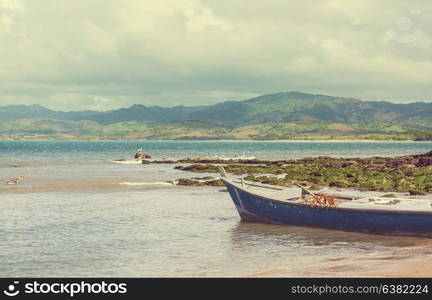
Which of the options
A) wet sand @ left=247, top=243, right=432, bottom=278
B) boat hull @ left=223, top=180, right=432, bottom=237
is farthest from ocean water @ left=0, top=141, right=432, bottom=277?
boat hull @ left=223, top=180, right=432, bottom=237

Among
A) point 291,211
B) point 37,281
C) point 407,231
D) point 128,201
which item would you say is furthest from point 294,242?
point 128,201

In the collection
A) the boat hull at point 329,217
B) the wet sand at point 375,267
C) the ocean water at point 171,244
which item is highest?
the boat hull at point 329,217

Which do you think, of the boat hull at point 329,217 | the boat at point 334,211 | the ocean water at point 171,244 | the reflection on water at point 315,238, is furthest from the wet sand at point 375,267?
the boat at point 334,211

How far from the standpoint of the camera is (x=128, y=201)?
137 ft

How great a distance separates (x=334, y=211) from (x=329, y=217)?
1.47 ft

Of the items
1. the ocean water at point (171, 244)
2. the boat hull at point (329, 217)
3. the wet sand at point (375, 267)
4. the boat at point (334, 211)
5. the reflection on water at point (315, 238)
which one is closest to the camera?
the wet sand at point (375, 267)

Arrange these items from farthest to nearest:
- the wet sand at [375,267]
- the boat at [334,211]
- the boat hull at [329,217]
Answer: the boat at [334,211] < the boat hull at [329,217] < the wet sand at [375,267]

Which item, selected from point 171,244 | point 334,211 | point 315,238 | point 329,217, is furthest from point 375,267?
point 171,244

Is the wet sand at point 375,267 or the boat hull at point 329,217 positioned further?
the boat hull at point 329,217

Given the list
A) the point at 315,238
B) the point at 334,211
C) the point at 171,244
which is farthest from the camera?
the point at 334,211

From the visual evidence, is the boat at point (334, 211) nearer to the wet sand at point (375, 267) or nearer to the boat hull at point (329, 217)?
the boat hull at point (329, 217)

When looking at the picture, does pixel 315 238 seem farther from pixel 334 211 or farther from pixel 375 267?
pixel 375 267

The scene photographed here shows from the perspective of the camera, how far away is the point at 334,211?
2678 cm

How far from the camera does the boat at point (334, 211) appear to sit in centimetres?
2522
